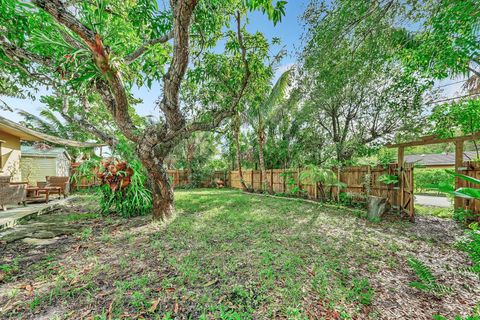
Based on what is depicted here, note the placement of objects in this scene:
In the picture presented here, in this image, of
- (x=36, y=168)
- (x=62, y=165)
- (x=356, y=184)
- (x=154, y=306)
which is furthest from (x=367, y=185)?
(x=62, y=165)

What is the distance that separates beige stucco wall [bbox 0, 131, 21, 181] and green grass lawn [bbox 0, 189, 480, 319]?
5903 mm

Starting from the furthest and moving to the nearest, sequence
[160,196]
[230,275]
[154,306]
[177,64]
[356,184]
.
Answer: [356,184], [160,196], [177,64], [230,275], [154,306]

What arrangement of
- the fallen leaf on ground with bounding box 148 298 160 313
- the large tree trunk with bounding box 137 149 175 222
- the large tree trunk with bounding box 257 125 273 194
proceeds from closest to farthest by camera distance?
the fallen leaf on ground with bounding box 148 298 160 313 < the large tree trunk with bounding box 137 149 175 222 < the large tree trunk with bounding box 257 125 273 194

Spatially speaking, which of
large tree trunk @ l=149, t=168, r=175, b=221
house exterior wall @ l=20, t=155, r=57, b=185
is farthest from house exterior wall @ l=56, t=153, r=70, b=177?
large tree trunk @ l=149, t=168, r=175, b=221

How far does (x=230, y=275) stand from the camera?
8.15ft

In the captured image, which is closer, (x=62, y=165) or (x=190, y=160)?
(x=62, y=165)

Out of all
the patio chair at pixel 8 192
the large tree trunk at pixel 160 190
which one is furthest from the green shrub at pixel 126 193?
the patio chair at pixel 8 192

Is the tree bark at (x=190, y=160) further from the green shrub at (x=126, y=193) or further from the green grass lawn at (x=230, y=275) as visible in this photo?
the green grass lawn at (x=230, y=275)

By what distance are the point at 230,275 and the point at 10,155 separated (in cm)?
1010

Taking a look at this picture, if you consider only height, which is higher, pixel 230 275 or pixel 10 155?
pixel 10 155

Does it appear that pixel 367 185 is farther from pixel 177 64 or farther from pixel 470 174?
pixel 177 64

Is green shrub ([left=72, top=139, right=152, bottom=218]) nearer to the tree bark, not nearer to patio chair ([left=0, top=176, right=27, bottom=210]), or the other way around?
patio chair ([left=0, top=176, right=27, bottom=210])

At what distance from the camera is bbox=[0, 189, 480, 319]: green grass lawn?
6.38ft

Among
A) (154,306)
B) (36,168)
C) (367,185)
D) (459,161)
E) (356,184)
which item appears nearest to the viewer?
(154,306)
